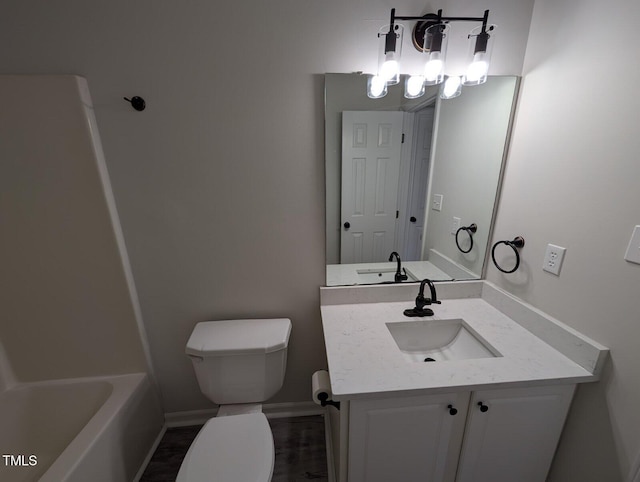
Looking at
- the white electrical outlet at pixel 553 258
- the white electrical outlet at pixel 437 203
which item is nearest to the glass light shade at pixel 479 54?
the white electrical outlet at pixel 437 203

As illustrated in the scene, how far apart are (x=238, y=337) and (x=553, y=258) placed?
4.67ft

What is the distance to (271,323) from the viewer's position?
4.38 feet

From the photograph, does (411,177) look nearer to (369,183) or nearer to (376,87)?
(369,183)

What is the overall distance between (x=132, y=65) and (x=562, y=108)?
1.74 metres

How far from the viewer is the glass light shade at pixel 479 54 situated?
992 mm

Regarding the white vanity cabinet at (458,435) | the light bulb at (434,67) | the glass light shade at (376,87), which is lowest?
the white vanity cabinet at (458,435)

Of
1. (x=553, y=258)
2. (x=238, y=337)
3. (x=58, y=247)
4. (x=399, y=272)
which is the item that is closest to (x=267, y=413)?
(x=238, y=337)

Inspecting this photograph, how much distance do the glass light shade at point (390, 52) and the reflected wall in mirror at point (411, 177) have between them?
0.12 m

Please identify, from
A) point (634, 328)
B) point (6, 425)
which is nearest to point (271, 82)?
point (634, 328)

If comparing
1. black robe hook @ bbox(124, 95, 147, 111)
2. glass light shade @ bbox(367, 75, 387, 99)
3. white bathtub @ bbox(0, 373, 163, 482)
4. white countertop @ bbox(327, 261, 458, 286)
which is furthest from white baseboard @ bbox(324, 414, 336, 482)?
black robe hook @ bbox(124, 95, 147, 111)

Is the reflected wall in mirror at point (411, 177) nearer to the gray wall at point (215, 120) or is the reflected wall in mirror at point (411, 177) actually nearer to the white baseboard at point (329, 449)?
the gray wall at point (215, 120)

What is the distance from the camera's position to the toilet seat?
95 cm

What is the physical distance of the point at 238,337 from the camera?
48.6 inches

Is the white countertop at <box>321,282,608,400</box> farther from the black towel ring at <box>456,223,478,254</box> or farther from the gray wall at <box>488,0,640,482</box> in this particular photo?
the black towel ring at <box>456,223,478,254</box>
